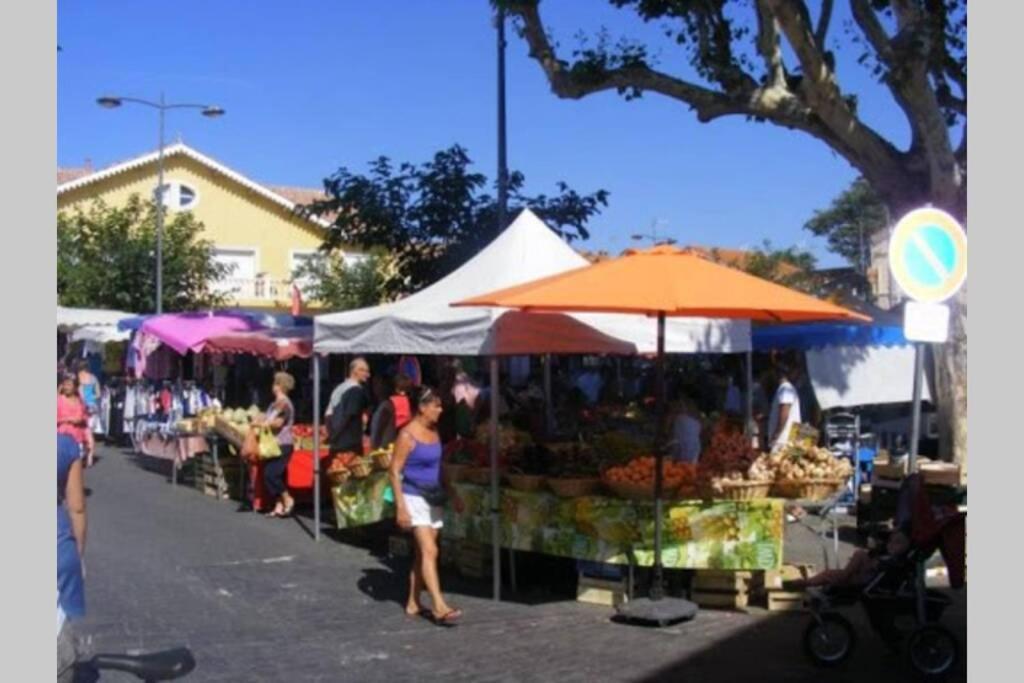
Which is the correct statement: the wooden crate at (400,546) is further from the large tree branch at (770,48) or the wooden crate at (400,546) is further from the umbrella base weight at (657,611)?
the large tree branch at (770,48)

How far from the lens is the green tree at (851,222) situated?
6022 centimetres

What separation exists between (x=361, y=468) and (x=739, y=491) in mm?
4022

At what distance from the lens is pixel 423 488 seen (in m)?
8.61

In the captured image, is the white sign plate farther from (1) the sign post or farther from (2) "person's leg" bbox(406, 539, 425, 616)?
(2) "person's leg" bbox(406, 539, 425, 616)

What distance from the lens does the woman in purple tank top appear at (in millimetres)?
8562

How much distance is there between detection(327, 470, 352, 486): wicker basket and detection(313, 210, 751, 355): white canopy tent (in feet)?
3.95

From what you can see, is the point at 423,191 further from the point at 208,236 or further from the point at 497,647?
the point at 208,236

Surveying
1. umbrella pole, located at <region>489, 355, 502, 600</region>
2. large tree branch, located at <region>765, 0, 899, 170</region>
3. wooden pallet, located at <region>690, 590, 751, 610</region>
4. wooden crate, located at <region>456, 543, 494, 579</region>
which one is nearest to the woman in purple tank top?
umbrella pole, located at <region>489, 355, 502, 600</region>

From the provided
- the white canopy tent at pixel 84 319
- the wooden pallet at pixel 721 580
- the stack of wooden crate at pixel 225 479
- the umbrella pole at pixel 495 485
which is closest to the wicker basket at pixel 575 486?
the umbrella pole at pixel 495 485

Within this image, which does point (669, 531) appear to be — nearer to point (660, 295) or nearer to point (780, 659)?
point (780, 659)

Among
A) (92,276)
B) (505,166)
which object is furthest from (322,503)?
(92,276)

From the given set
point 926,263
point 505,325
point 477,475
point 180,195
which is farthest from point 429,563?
point 180,195

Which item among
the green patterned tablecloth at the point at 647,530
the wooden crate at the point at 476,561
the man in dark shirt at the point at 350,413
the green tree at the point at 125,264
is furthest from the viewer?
the green tree at the point at 125,264

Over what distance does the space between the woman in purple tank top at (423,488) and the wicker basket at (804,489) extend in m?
2.50
